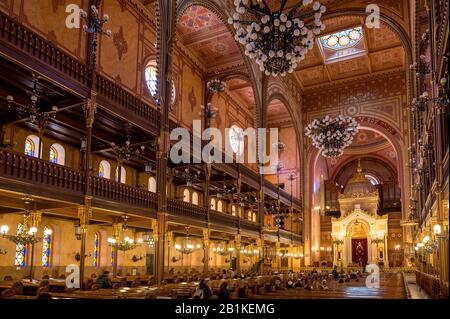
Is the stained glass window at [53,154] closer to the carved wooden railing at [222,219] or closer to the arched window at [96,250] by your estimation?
the arched window at [96,250]

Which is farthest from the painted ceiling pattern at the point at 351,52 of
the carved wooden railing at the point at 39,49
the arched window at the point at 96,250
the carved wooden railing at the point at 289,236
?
the arched window at the point at 96,250

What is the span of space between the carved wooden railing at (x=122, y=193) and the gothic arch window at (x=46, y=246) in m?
5.13

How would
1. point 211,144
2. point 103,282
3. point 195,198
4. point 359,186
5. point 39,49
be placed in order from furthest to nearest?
point 359,186 < point 195,198 < point 211,144 < point 103,282 < point 39,49

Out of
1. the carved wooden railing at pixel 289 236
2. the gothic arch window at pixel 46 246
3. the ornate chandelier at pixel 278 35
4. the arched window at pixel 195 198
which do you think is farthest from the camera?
the carved wooden railing at pixel 289 236

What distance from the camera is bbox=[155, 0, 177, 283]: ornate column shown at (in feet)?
57.7

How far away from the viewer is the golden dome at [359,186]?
42281 mm

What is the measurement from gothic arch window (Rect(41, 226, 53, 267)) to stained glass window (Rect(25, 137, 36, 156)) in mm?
3463

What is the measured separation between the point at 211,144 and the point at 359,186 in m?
24.4

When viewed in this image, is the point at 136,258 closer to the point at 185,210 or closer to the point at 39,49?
the point at 185,210

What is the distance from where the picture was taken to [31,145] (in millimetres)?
17766

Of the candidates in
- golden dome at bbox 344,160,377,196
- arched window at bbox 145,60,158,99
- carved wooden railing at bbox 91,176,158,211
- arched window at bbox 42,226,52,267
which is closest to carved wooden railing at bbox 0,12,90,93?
carved wooden railing at bbox 91,176,158,211

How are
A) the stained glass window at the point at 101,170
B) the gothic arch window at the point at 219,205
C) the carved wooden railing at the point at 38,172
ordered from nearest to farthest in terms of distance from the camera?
the carved wooden railing at the point at 38,172
the stained glass window at the point at 101,170
the gothic arch window at the point at 219,205

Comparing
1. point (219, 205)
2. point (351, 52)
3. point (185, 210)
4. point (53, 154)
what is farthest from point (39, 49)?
point (351, 52)

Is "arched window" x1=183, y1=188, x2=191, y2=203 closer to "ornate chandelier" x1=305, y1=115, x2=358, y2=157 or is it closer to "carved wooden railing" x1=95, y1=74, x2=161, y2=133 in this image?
"ornate chandelier" x1=305, y1=115, x2=358, y2=157
